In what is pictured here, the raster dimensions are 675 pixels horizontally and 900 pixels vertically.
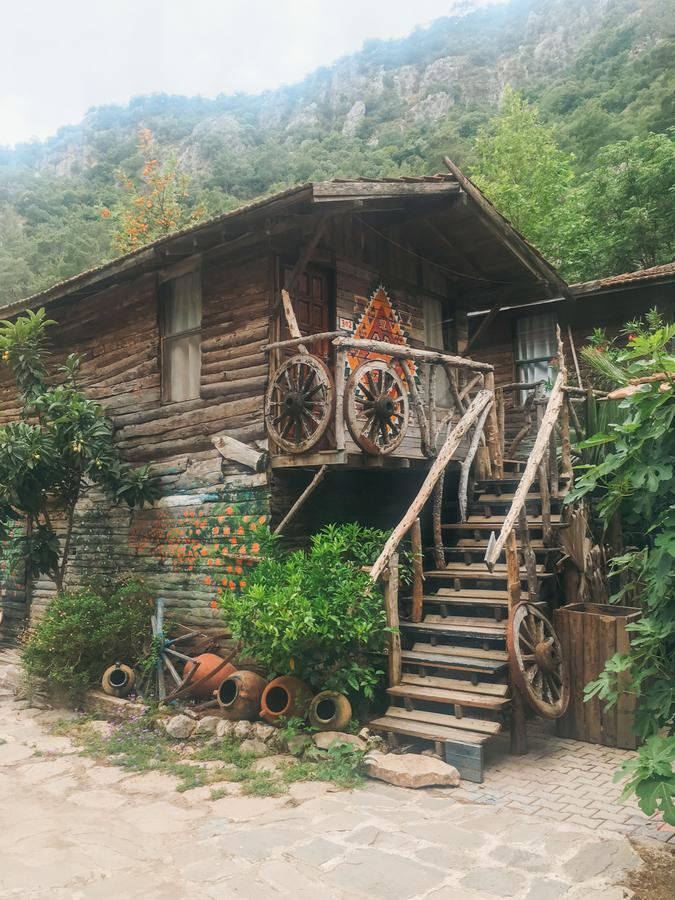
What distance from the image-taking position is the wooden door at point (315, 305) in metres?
8.87

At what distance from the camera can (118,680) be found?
7.68 metres

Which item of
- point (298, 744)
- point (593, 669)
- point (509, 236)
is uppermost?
point (509, 236)

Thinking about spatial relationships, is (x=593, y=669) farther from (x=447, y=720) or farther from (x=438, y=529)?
(x=438, y=529)

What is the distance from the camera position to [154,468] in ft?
30.7

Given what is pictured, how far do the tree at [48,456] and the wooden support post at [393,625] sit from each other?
3.85 metres

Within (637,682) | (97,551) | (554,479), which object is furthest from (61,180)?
(637,682)

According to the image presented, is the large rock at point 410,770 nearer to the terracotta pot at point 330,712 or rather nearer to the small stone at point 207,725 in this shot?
the terracotta pot at point 330,712

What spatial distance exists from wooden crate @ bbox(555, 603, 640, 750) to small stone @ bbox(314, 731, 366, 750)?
6.43ft

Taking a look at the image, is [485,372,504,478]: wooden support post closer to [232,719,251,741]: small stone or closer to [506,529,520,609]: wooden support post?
[506,529,520,609]: wooden support post

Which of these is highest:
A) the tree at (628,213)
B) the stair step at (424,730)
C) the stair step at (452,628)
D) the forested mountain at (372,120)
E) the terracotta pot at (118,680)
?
the forested mountain at (372,120)

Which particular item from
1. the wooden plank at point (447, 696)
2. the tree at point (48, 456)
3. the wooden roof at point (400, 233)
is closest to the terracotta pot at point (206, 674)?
the wooden plank at point (447, 696)

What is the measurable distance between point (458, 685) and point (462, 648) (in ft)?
1.54

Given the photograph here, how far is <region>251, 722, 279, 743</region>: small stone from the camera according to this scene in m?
6.20

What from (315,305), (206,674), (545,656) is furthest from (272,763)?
(315,305)
